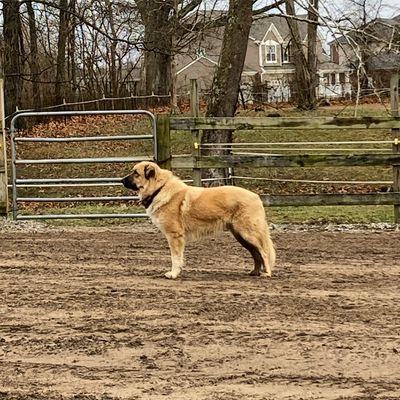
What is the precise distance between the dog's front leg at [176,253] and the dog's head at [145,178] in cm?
51

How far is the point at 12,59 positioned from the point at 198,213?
787 inches

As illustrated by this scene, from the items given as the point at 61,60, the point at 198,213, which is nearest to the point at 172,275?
the point at 198,213

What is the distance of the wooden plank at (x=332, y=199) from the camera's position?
1115 cm

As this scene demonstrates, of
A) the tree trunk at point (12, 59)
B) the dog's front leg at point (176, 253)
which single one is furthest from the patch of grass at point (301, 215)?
the tree trunk at point (12, 59)

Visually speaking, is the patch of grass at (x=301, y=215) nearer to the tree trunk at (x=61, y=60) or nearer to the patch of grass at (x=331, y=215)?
the patch of grass at (x=331, y=215)

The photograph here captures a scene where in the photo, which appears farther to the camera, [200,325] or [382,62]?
[382,62]

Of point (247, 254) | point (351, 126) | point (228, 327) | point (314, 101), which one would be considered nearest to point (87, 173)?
point (351, 126)

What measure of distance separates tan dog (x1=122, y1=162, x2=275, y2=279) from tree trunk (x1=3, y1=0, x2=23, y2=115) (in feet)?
57.6

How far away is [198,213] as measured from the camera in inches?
297

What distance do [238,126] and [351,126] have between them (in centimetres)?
164

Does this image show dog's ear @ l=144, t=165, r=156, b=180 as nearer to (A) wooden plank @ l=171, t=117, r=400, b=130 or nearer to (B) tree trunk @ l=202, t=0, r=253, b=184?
(A) wooden plank @ l=171, t=117, r=400, b=130

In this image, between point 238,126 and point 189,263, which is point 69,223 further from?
point 189,263

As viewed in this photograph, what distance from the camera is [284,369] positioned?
457 cm

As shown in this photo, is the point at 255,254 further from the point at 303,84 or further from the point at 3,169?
the point at 303,84
